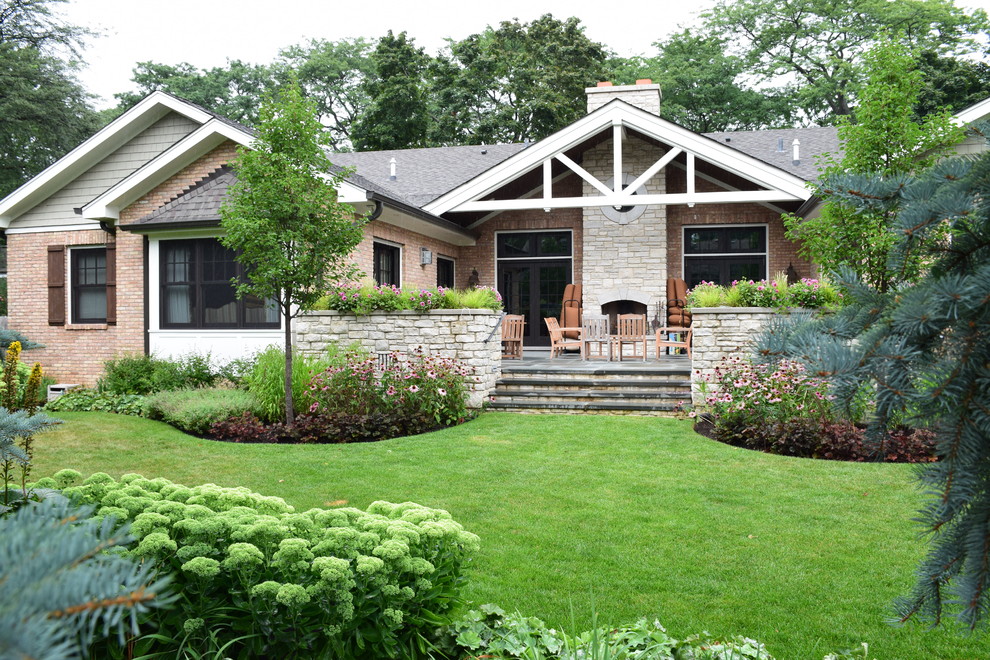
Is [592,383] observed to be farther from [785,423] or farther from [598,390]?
[785,423]

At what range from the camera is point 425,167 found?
1775 cm

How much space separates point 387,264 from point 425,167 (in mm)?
5321

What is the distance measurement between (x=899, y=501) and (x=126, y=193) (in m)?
12.0

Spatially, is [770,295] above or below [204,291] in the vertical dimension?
below

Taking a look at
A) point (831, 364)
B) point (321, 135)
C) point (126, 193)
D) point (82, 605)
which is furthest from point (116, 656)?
point (126, 193)

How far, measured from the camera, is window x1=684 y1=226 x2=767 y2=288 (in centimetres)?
1523

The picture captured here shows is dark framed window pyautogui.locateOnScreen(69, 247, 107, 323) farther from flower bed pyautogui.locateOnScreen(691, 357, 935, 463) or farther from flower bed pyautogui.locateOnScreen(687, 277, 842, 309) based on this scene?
flower bed pyautogui.locateOnScreen(691, 357, 935, 463)

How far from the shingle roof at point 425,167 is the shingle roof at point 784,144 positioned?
5.18 meters

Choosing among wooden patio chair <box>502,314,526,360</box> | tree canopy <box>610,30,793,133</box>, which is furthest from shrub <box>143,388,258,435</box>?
tree canopy <box>610,30,793,133</box>

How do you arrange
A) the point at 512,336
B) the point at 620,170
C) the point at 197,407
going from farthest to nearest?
the point at 512,336 < the point at 620,170 < the point at 197,407

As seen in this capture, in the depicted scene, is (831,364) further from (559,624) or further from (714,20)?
(714,20)

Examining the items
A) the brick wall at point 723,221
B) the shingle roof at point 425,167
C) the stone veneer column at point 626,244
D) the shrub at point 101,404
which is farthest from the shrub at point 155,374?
the brick wall at point 723,221

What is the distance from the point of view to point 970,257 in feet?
4.90

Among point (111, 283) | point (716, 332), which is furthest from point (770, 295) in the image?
point (111, 283)
